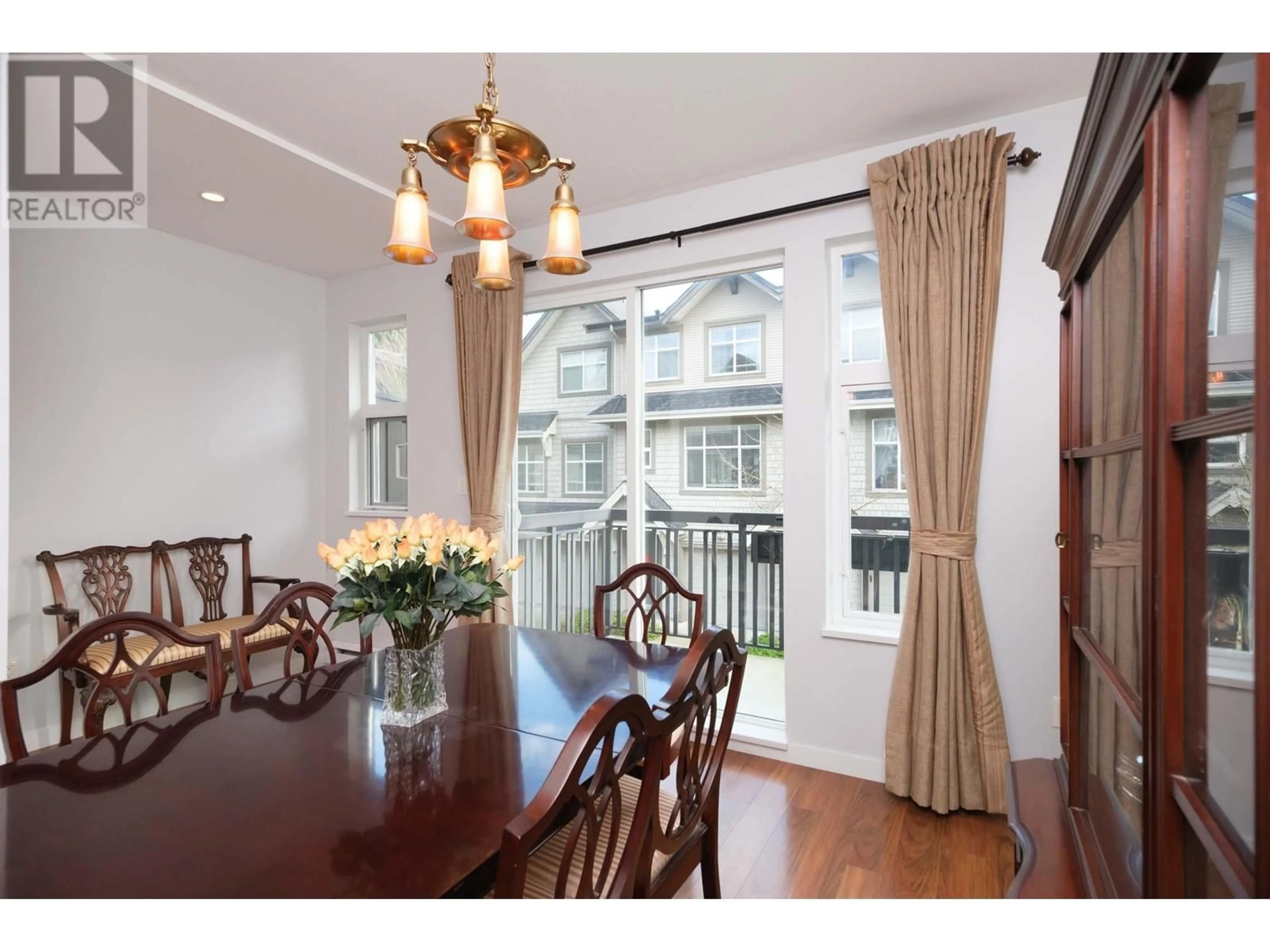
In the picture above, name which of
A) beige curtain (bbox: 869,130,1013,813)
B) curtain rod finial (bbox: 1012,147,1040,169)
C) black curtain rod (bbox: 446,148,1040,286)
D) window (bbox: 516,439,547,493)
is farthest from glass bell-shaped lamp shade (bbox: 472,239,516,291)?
curtain rod finial (bbox: 1012,147,1040,169)

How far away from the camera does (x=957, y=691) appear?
2334mm

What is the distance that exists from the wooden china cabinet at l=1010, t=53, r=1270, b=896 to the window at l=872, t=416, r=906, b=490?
1.44 m

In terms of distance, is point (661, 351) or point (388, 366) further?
point (388, 366)

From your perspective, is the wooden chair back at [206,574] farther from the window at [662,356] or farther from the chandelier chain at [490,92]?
the chandelier chain at [490,92]

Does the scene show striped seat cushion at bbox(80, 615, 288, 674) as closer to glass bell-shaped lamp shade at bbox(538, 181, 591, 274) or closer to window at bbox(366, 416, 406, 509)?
window at bbox(366, 416, 406, 509)

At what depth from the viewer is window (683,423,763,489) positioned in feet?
9.76

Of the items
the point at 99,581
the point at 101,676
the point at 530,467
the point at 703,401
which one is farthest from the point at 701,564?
the point at 99,581

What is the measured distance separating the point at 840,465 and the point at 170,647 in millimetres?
3113

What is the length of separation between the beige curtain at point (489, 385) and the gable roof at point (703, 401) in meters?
0.54

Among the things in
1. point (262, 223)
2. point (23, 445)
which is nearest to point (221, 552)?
point (23, 445)

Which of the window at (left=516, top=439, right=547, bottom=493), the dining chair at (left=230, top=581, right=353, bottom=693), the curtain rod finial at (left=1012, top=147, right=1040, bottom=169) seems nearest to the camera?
the dining chair at (left=230, top=581, right=353, bottom=693)

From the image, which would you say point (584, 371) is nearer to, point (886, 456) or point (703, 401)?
point (703, 401)

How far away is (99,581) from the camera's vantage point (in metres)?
3.16
